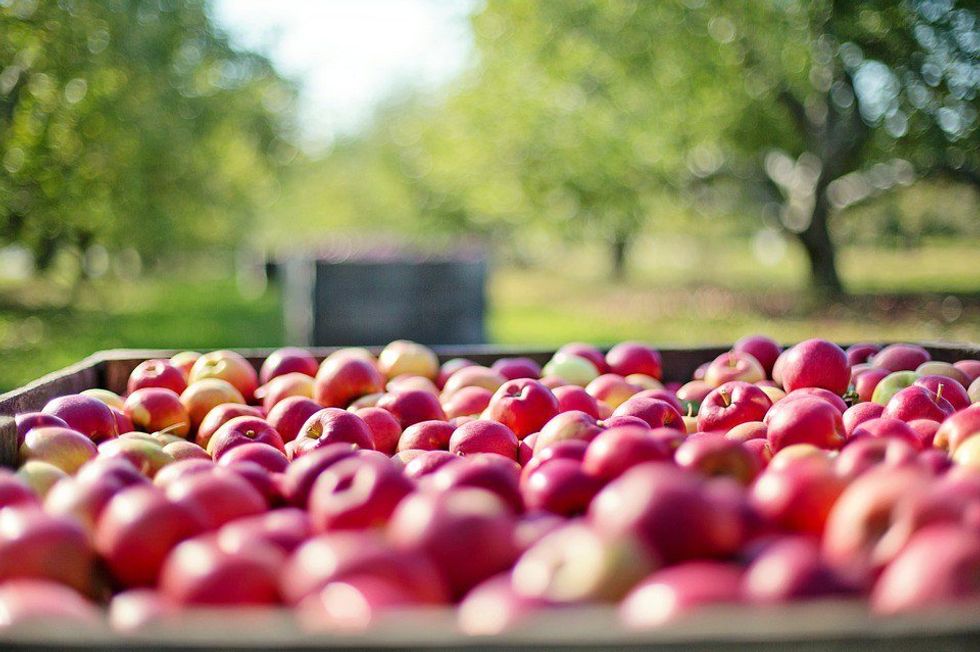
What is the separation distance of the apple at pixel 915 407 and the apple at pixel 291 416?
169cm

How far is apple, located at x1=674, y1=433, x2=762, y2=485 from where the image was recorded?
1.89m

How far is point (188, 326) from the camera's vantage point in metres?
16.7

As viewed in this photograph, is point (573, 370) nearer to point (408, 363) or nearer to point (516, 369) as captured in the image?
point (516, 369)

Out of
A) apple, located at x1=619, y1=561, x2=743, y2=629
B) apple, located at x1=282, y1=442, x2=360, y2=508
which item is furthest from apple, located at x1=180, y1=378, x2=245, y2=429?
apple, located at x1=619, y1=561, x2=743, y2=629

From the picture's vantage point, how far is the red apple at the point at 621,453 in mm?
1901

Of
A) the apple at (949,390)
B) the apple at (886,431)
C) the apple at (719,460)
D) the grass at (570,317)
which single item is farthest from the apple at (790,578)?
the grass at (570,317)

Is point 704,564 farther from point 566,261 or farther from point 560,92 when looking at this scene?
point 566,261

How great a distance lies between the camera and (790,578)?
132cm

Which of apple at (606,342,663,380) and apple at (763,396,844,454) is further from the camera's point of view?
apple at (606,342,663,380)

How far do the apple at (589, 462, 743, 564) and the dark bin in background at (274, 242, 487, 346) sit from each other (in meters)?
7.40

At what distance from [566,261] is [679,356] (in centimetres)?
4773

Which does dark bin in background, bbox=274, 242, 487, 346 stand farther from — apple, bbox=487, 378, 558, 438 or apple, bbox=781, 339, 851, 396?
apple, bbox=487, 378, 558, 438

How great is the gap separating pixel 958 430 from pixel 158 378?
8.86ft

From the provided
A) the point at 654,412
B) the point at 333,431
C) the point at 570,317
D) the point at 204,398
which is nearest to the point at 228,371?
the point at 204,398
